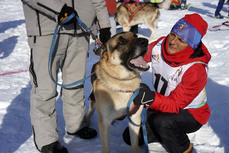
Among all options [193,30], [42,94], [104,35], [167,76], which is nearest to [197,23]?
[193,30]

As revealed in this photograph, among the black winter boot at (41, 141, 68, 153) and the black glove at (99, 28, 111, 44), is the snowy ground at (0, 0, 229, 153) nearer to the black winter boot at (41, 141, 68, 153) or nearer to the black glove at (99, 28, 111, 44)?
the black winter boot at (41, 141, 68, 153)

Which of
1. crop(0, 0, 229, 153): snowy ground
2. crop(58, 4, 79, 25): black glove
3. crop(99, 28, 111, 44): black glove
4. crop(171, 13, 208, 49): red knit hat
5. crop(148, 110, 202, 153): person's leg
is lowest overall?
crop(0, 0, 229, 153): snowy ground

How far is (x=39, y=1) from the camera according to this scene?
4.96 ft

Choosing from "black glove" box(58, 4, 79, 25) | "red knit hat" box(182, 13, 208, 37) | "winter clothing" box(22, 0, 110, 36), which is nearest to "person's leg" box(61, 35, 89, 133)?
"winter clothing" box(22, 0, 110, 36)

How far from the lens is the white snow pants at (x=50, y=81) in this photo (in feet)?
5.69

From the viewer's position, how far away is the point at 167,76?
197 centimetres

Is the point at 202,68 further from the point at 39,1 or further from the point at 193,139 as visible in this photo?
the point at 39,1

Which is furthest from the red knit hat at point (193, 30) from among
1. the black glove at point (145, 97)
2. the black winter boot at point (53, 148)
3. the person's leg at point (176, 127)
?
the black winter boot at point (53, 148)

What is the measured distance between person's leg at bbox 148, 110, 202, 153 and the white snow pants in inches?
38.4

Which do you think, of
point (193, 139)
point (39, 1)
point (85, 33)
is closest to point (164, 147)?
point (193, 139)

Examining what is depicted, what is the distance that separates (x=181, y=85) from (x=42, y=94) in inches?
52.6

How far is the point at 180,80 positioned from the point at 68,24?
1213mm

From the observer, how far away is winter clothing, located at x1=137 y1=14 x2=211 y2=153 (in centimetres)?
177

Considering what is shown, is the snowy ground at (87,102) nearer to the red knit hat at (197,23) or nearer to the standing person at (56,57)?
the standing person at (56,57)
